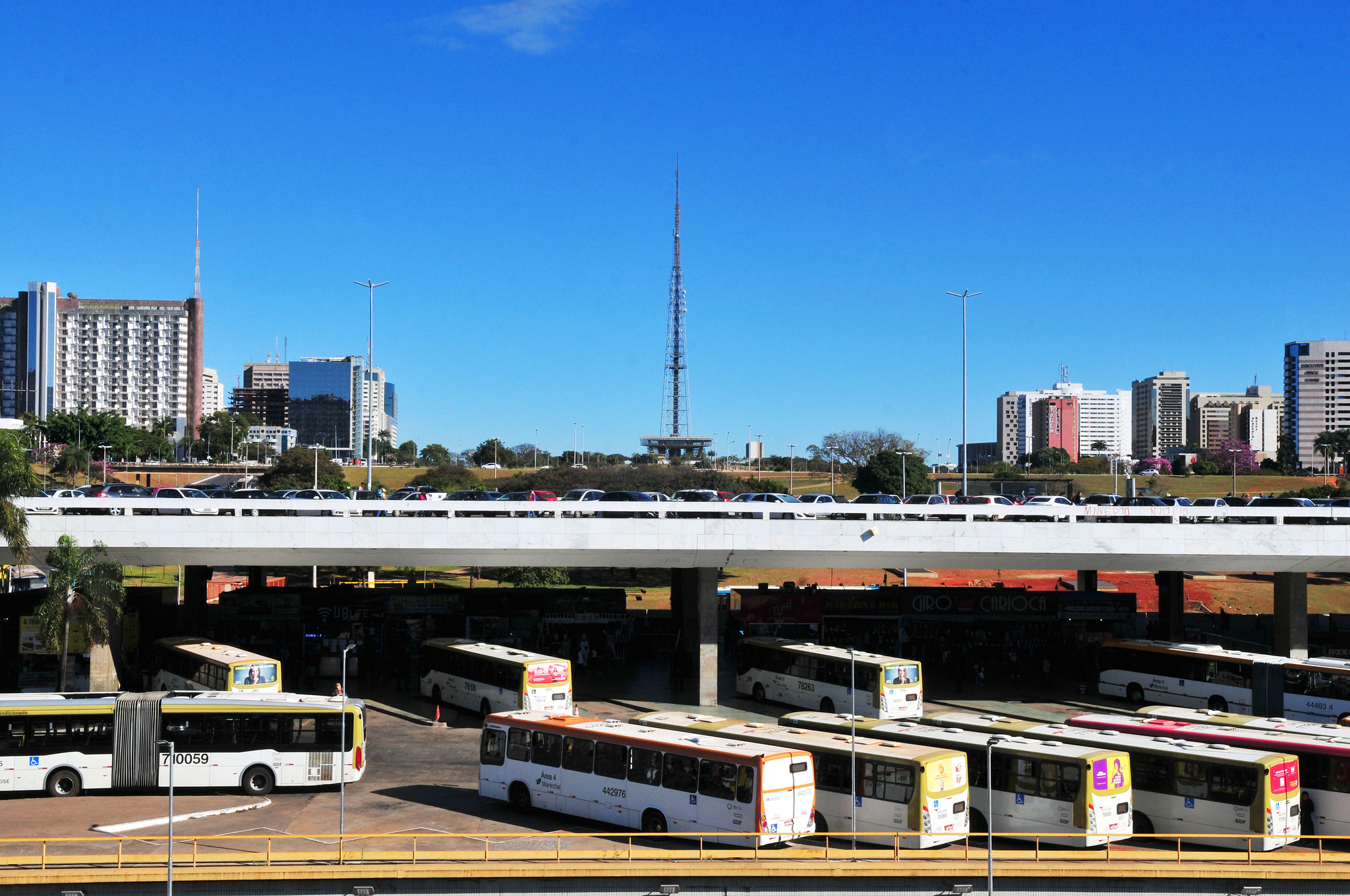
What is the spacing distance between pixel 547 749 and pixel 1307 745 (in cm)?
1620

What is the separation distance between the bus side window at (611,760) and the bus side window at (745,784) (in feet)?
9.01

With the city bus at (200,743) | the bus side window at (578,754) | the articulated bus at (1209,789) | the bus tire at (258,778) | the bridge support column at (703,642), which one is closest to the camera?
the articulated bus at (1209,789)

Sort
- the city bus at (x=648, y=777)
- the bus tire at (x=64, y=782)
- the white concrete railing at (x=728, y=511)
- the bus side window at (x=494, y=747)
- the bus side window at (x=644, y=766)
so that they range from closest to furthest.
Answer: the city bus at (x=648, y=777) → the bus side window at (x=644, y=766) → the bus side window at (x=494, y=747) → the bus tire at (x=64, y=782) → the white concrete railing at (x=728, y=511)

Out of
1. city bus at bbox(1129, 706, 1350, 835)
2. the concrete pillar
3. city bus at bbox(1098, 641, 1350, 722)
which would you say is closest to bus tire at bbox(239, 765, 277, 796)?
city bus at bbox(1129, 706, 1350, 835)

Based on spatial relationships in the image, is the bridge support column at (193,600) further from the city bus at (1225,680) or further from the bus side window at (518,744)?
the city bus at (1225,680)

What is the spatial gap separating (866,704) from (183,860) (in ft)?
64.9

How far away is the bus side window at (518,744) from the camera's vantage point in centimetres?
2380

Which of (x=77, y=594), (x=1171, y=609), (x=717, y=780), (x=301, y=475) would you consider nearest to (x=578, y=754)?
(x=717, y=780)

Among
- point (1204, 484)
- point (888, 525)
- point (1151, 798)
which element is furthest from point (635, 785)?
point (1204, 484)

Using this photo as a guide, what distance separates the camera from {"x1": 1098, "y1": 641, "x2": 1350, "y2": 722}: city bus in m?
31.7

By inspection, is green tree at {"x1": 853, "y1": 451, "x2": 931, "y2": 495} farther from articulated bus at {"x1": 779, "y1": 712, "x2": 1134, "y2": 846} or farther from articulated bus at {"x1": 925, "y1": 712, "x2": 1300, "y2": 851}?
articulated bus at {"x1": 779, "y1": 712, "x2": 1134, "y2": 846}

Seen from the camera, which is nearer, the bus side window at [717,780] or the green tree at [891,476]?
the bus side window at [717,780]

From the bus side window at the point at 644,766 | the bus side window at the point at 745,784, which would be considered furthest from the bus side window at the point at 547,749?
the bus side window at the point at 745,784

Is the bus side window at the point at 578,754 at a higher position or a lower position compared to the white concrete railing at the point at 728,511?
lower
